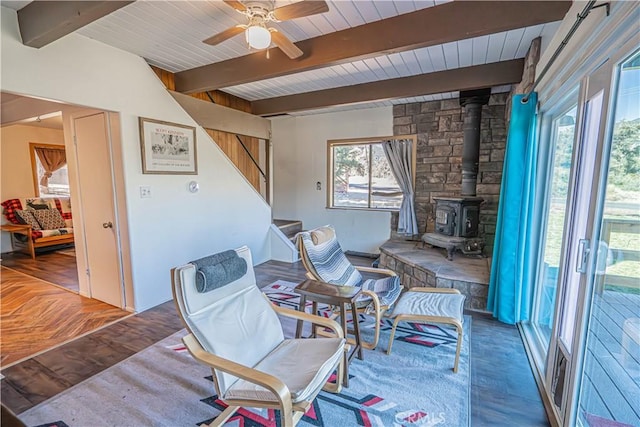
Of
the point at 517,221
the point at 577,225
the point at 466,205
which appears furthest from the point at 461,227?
the point at 577,225

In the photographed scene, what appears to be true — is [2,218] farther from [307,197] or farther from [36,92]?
[307,197]

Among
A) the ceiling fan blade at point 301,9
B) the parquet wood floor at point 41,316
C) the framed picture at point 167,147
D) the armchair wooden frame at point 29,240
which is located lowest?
the parquet wood floor at point 41,316

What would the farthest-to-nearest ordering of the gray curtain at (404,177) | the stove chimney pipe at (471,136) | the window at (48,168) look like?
1. the window at (48,168)
2. the gray curtain at (404,177)
3. the stove chimney pipe at (471,136)

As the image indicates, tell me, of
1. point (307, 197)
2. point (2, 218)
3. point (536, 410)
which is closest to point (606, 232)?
point (536, 410)

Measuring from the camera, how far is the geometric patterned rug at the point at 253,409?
171cm

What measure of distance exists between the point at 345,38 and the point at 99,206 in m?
3.00

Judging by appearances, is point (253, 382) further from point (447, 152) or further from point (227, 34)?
point (447, 152)

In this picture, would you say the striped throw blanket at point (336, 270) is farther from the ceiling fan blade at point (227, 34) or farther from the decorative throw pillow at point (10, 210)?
the decorative throw pillow at point (10, 210)

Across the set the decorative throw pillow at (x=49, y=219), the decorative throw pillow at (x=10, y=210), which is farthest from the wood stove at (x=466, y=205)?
the decorative throw pillow at (x=10, y=210)

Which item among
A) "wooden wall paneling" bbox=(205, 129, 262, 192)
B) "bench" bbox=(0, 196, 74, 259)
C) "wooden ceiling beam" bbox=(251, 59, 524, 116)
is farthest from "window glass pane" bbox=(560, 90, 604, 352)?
"bench" bbox=(0, 196, 74, 259)

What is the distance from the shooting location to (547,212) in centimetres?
255

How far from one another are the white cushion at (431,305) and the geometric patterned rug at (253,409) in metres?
0.35

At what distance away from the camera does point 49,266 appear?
185 inches

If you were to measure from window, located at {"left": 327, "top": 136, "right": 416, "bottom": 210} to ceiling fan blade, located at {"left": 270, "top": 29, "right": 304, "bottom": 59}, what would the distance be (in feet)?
9.27
